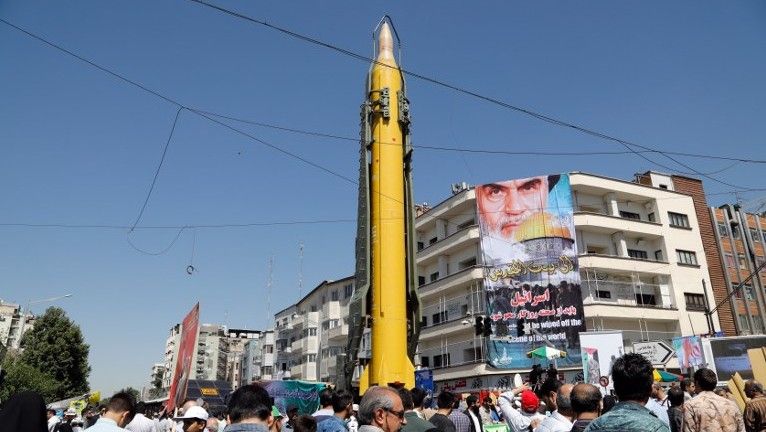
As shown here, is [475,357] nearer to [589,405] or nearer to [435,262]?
[435,262]

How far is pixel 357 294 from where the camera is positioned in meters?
15.1

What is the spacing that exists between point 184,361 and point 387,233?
20.7 feet

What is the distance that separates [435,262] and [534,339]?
1293cm

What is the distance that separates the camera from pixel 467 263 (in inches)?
1660

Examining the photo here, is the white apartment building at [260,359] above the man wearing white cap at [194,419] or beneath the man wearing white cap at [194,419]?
above

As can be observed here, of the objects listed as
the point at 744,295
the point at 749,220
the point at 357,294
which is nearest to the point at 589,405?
the point at 357,294

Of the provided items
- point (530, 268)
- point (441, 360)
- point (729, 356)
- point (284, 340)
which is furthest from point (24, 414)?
point (284, 340)

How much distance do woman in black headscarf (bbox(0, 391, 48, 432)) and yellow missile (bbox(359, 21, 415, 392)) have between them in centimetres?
1027

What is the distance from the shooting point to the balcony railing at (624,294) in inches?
1422

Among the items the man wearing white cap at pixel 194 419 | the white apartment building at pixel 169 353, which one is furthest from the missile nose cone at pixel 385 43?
the white apartment building at pixel 169 353

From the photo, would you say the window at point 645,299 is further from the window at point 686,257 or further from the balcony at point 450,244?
the balcony at point 450,244

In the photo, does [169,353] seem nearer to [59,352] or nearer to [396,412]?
[59,352]

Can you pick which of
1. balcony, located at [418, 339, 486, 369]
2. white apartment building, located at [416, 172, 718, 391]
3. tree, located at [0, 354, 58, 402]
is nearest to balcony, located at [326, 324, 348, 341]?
white apartment building, located at [416, 172, 718, 391]

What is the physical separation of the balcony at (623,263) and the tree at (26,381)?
143 feet
